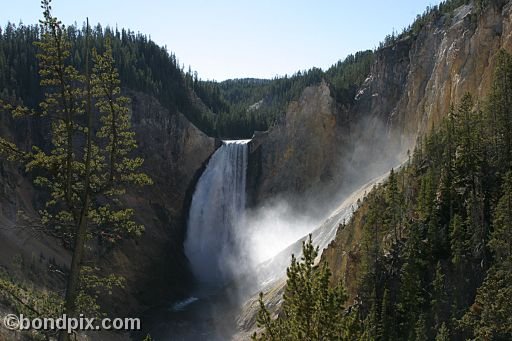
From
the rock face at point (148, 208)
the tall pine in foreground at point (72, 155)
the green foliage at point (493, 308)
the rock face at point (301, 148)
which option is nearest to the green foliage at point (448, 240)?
the green foliage at point (493, 308)

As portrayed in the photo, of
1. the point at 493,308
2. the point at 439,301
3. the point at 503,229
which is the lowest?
the point at 439,301

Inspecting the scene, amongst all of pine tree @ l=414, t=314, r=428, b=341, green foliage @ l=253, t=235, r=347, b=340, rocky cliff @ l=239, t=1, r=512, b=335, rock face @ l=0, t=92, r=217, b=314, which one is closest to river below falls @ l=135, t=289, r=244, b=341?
rock face @ l=0, t=92, r=217, b=314

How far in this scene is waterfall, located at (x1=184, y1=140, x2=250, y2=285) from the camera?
59.0m

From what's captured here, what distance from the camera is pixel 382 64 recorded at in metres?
61.6

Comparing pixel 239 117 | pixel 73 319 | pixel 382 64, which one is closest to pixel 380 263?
pixel 73 319

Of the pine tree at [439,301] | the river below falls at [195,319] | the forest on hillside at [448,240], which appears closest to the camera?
the forest on hillside at [448,240]

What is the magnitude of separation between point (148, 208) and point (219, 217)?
29.9ft

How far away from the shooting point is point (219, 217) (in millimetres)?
62062

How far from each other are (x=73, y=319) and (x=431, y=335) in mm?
21881

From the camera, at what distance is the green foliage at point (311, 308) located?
31.9 feet

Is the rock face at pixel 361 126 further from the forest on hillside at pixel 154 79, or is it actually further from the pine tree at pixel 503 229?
the pine tree at pixel 503 229

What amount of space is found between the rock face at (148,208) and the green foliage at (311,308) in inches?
1202

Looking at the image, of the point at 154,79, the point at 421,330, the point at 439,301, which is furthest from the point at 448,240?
the point at 154,79

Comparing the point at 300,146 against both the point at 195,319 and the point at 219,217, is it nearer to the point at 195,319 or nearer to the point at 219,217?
the point at 219,217
